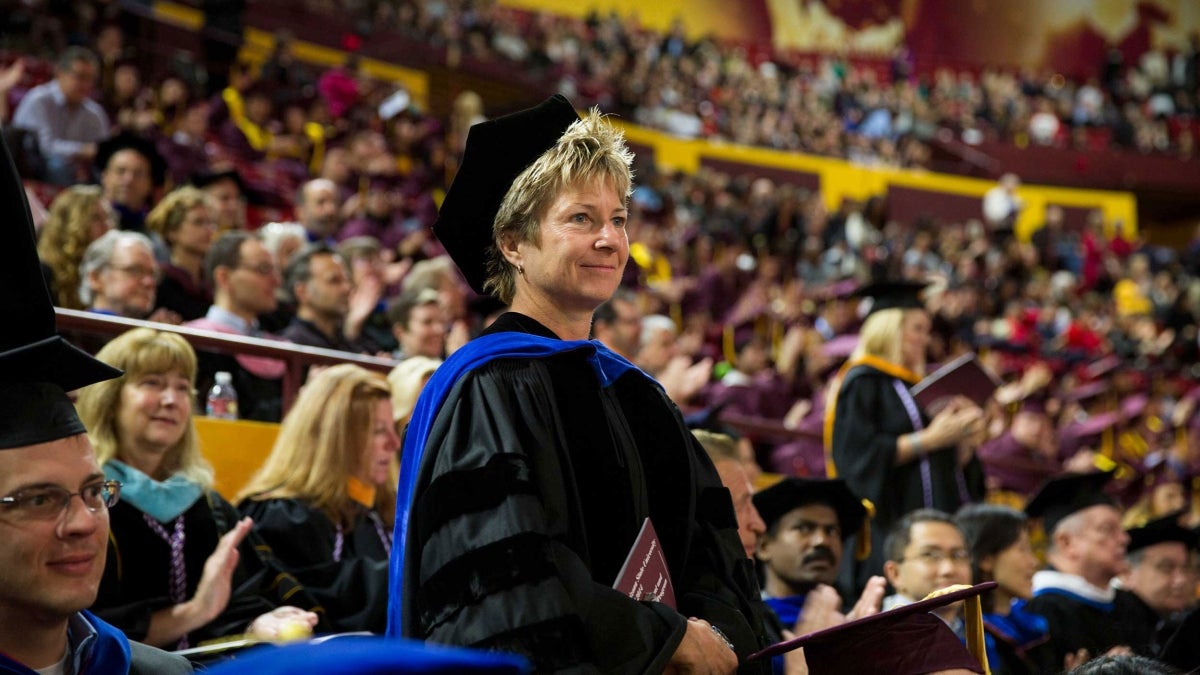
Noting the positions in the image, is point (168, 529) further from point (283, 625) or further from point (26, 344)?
point (26, 344)

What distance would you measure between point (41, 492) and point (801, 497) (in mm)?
2856

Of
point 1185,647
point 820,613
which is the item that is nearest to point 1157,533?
point 1185,647

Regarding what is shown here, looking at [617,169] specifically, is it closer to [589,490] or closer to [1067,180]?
[589,490]

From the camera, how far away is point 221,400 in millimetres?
4715

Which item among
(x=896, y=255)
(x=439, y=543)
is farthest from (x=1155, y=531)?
(x=896, y=255)

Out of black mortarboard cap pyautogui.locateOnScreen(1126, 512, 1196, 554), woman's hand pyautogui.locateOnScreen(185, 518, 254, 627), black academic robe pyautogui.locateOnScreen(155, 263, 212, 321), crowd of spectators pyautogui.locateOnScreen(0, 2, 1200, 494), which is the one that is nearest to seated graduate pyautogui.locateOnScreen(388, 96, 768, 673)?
woman's hand pyautogui.locateOnScreen(185, 518, 254, 627)

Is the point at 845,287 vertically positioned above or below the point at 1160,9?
below

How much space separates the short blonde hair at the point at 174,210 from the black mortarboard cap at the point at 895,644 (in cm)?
434

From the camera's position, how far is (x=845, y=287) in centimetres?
1182

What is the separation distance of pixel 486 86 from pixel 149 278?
1234 centimetres

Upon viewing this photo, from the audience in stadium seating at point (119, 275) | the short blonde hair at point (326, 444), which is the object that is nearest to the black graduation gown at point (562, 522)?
the short blonde hair at point (326, 444)

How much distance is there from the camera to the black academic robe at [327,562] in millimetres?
3598

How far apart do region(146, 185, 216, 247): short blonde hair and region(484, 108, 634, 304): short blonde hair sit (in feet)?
12.7

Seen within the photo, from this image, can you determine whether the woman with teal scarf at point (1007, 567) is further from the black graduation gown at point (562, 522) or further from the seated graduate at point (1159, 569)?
the black graduation gown at point (562, 522)
